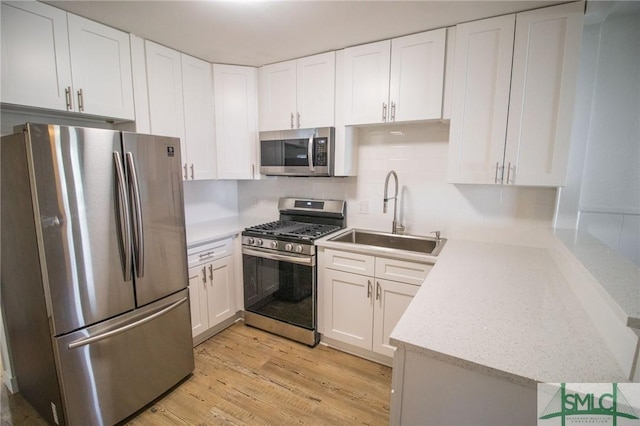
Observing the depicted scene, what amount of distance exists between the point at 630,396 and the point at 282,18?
7.65ft

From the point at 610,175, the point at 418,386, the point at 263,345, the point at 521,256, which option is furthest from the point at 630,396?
the point at 263,345

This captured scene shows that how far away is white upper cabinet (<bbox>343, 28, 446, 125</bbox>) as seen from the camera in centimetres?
212

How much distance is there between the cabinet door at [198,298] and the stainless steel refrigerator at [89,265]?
0.46m

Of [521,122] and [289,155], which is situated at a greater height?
[521,122]

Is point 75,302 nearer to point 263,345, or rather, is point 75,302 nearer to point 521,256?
point 263,345

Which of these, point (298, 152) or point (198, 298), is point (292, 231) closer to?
point (298, 152)

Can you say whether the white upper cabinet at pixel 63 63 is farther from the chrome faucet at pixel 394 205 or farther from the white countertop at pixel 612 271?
the white countertop at pixel 612 271

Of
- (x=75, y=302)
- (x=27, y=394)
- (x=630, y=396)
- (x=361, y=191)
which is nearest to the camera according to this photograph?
(x=630, y=396)

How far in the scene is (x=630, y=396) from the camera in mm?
743

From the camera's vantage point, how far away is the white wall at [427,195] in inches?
85.2

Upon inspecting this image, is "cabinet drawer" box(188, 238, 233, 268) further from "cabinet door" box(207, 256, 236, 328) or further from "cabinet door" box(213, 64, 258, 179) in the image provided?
"cabinet door" box(213, 64, 258, 179)

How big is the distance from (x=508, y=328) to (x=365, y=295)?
4.35 ft

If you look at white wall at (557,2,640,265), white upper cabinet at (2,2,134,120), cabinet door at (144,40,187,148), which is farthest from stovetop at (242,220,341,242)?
white wall at (557,2,640,265)

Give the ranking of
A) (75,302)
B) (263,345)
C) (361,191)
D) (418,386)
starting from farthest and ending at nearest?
1. (361,191)
2. (263,345)
3. (75,302)
4. (418,386)
